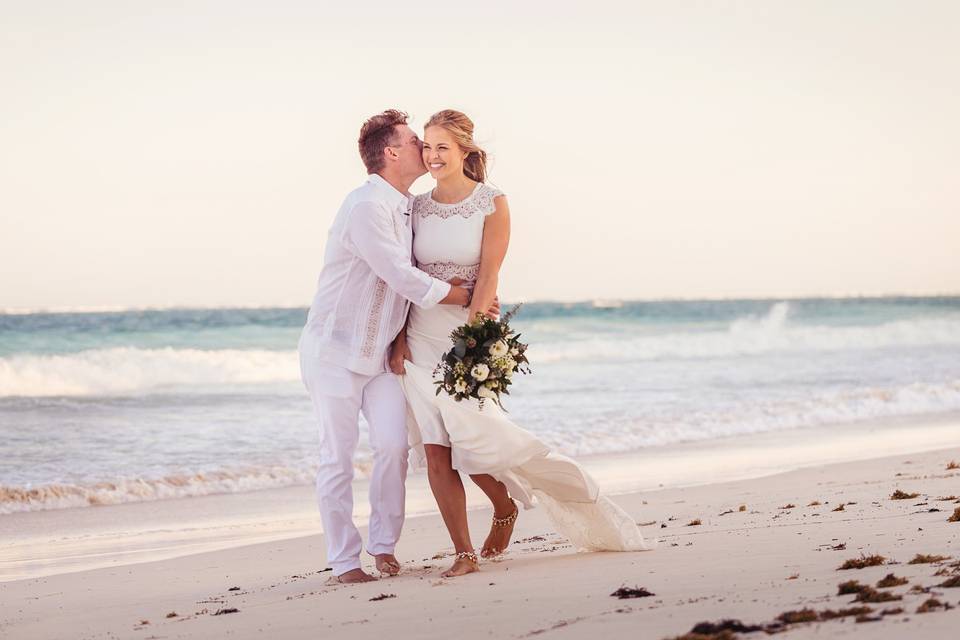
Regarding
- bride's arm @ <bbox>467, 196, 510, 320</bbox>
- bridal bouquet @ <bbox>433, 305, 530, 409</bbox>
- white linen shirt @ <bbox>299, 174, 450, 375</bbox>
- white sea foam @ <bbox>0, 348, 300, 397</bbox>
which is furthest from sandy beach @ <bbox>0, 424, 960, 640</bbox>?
white sea foam @ <bbox>0, 348, 300, 397</bbox>

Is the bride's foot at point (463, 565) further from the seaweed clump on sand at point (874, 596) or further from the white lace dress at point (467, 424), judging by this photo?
the seaweed clump on sand at point (874, 596)

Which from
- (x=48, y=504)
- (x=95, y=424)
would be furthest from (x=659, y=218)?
(x=48, y=504)

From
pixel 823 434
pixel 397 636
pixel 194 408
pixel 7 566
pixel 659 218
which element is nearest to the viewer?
pixel 397 636

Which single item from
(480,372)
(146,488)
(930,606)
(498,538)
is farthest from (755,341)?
(930,606)

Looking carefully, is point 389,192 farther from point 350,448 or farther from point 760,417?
point 760,417

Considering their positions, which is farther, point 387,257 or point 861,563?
point 387,257

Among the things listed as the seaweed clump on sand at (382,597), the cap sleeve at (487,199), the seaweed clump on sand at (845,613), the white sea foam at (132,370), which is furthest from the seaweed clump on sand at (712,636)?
the white sea foam at (132,370)

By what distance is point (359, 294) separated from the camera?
5.26 metres

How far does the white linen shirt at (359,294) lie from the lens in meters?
5.11

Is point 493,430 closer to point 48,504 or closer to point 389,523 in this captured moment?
point 389,523

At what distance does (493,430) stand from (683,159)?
54.4ft

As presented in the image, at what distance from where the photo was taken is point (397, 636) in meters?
3.84

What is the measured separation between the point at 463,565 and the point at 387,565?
17.1 inches

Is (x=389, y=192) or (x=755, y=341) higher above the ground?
(x=389, y=192)
